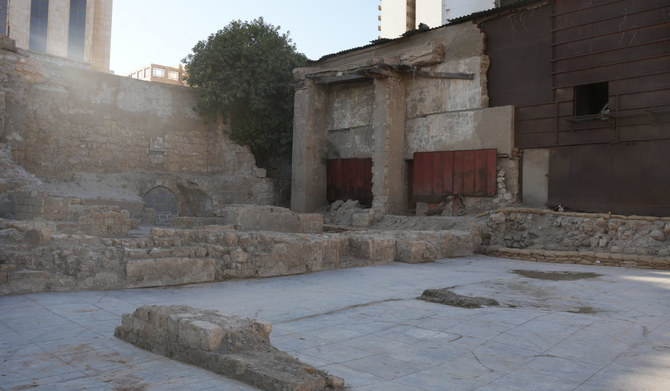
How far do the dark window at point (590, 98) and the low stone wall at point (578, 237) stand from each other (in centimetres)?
383

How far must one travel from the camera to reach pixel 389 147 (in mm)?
18938

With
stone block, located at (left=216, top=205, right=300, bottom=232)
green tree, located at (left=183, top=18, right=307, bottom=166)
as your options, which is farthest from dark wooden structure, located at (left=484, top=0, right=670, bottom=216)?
green tree, located at (left=183, top=18, right=307, bottom=166)

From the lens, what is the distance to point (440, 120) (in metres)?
18.3

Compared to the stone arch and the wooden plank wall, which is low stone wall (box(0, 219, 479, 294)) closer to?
the wooden plank wall

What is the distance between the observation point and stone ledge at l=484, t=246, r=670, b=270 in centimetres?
1093

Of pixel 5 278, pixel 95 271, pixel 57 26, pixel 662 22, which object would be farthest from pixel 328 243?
pixel 57 26

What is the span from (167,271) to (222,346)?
137 inches

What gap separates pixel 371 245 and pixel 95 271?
5142mm

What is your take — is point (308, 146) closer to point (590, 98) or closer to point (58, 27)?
point (590, 98)

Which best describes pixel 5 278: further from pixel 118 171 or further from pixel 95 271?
pixel 118 171

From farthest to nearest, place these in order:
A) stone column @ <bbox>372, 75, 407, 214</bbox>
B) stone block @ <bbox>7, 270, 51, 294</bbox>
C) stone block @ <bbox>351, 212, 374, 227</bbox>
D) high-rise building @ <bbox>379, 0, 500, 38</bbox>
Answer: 1. high-rise building @ <bbox>379, 0, 500, 38</bbox>
2. stone column @ <bbox>372, 75, 407, 214</bbox>
3. stone block @ <bbox>351, 212, 374, 227</bbox>
4. stone block @ <bbox>7, 270, 51, 294</bbox>

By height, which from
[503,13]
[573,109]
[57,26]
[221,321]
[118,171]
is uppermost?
[57,26]

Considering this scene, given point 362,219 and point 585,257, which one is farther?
point 362,219

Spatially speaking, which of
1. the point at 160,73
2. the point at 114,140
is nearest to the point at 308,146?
the point at 114,140
